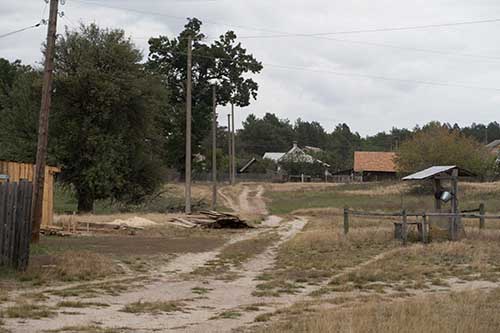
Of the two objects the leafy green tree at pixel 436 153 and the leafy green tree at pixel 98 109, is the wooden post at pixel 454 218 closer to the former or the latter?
the leafy green tree at pixel 98 109

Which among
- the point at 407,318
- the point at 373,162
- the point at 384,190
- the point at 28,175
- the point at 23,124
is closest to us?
the point at 407,318

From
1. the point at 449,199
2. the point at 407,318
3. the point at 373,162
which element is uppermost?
the point at 373,162

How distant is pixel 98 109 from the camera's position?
138ft

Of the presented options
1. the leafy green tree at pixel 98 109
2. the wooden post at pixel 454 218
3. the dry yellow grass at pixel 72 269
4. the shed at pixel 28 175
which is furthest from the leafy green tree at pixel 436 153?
the dry yellow grass at pixel 72 269

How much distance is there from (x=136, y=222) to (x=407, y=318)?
24395 mm

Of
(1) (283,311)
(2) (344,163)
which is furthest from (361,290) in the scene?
(2) (344,163)

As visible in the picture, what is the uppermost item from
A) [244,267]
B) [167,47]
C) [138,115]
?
[167,47]

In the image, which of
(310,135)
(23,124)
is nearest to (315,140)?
(310,135)

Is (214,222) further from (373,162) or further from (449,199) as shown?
(373,162)

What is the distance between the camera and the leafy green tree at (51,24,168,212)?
4184cm

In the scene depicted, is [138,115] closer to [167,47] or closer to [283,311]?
[167,47]

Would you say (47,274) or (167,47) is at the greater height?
(167,47)

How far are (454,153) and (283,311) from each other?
Answer: 242 ft

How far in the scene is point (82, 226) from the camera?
29922 millimetres
